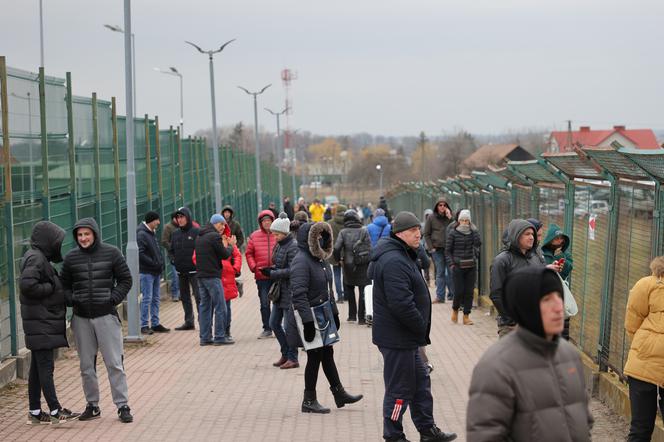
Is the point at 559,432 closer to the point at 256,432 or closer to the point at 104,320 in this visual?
the point at 256,432

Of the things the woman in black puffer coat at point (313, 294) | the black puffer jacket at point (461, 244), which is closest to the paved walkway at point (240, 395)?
the woman in black puffer coat at point (313, 294)

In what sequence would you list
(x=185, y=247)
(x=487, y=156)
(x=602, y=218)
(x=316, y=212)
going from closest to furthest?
(x=602, y=218), (x=185, y=247), (x=316, y=212), (x=487, y=156)

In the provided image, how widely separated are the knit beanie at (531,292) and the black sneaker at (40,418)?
20.7 feet

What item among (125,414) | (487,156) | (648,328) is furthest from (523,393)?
(487,156)

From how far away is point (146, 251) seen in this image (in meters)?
16.4

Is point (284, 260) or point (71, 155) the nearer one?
point (284, 260)

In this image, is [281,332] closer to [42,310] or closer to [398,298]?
[42,310]

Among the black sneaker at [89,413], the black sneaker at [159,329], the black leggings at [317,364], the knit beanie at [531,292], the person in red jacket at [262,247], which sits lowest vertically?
the black sneaker at [159,329]

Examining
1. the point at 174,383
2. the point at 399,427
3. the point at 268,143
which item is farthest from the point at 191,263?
the point at 268,143

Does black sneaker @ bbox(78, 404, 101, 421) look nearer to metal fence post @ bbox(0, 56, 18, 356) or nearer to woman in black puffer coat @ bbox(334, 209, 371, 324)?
metal fence post @ bbox(0, 56, 18, 356)

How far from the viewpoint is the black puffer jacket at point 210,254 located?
14.7 meters

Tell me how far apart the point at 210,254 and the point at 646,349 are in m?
8.09

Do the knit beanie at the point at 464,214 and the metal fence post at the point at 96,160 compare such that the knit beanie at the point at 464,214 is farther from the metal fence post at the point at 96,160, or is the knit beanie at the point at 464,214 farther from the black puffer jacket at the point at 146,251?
the metal fence post at the point at 96,160

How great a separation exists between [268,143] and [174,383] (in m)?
176
